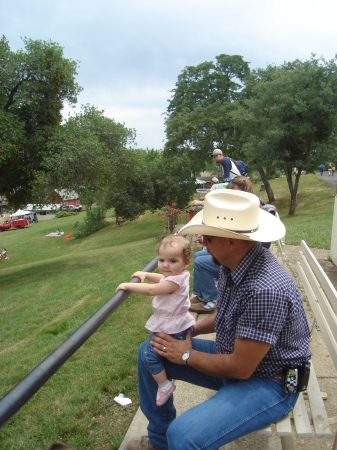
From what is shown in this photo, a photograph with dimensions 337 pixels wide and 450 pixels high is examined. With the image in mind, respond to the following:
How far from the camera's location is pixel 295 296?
1816mm

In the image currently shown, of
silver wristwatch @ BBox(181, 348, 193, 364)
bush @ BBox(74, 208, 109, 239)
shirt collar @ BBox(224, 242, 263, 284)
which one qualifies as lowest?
bush @ BBox(74, 208, 109, 239)

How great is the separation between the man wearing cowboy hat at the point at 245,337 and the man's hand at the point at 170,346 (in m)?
0.04

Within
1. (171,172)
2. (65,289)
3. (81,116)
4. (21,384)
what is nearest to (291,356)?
(21,384)

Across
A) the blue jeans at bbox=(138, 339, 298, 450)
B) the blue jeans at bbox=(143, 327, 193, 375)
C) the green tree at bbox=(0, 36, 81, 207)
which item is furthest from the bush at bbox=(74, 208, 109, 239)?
the blue jeans at bbox=(138, 339, 298, 450)

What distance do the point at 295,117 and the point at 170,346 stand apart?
862 inches

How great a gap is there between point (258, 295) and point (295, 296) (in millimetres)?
194

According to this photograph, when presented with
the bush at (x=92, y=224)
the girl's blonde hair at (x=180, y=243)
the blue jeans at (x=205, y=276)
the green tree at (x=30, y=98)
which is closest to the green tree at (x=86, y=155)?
the green tree at (x=30, y=98)

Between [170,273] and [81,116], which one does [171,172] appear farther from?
[170,273]

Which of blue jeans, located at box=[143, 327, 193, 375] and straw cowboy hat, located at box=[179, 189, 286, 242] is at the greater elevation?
straw cowboy hat, located at box=[179, 189, 286, 242]

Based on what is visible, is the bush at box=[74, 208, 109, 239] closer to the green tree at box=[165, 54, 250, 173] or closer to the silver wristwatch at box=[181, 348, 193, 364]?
the green tree at box=[165, 54, 250, 173]

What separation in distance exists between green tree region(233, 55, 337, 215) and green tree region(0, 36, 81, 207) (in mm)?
11671

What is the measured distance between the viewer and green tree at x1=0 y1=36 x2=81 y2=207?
13070mm

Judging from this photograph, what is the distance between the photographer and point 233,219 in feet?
6.20

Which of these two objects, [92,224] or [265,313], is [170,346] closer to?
[265,313]
